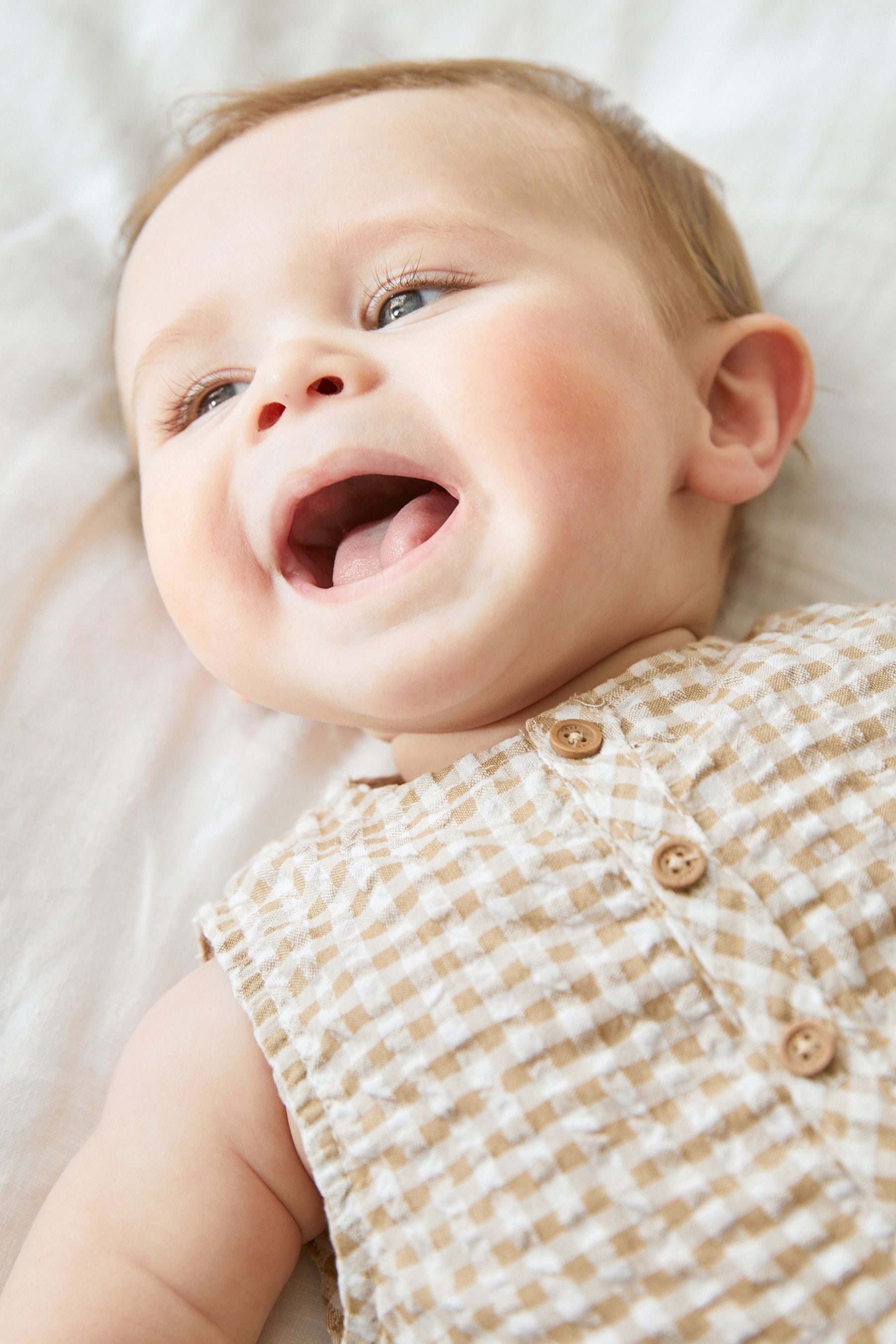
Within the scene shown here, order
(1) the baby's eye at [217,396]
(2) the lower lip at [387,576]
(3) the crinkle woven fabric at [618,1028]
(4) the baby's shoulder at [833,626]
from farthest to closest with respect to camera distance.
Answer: (1) the baby's eye at [217,396]
(4) the baby's shoulder at [833,626]
(2) the lower lip at [387,576]
(3) the crinkle woven fabric at [618,1028]

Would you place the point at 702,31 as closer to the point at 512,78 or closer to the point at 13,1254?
the point at 512,78

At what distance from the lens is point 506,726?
125 cm

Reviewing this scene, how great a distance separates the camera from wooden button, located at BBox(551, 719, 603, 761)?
3.59 feet

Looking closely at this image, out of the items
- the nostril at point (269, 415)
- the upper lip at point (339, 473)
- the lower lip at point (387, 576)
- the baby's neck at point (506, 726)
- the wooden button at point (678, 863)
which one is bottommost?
the wooden button at point (678, 863)

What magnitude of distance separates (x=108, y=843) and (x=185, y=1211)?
0.50 m

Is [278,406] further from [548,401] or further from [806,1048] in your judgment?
[806,1048]

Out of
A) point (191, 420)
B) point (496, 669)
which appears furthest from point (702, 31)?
point (496, 669)

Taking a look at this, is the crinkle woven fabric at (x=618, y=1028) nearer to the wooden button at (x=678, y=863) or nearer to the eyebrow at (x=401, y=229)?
the wooden button at (x=678, y=863)

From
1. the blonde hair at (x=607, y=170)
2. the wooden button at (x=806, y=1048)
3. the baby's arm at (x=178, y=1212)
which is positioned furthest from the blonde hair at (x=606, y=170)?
the baby's arm at (x=178, y=1212)

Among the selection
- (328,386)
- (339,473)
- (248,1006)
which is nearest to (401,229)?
(328,386)

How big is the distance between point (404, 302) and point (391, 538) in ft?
0.93

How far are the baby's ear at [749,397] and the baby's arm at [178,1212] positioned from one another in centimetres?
84

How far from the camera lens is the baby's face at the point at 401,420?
105 cm

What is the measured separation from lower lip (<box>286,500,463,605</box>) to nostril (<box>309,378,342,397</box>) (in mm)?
174
